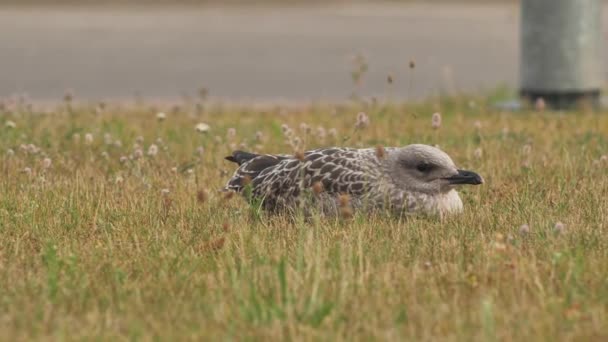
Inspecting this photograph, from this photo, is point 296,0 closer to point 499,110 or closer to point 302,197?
point 499,110

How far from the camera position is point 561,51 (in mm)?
11938

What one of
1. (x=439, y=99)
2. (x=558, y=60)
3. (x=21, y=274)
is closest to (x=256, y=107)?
(x=439, y=99)

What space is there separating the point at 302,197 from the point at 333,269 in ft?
4.57

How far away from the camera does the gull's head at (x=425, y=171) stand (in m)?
6.90

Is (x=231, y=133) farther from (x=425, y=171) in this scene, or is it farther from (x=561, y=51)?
(x=561, y=51)

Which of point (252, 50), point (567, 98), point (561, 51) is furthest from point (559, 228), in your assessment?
point (252, 50)

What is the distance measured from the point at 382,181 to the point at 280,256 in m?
1.29

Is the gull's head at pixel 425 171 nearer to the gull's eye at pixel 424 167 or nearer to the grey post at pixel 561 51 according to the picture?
the gull's eye at pixel 424 167

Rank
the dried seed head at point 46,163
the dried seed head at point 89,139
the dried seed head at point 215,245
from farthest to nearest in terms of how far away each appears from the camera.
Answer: the dried seed head at point 89,139, the dried seed head at point 46,163, the dried seed head at point 215,245

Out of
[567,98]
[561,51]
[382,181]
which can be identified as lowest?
[567,98]

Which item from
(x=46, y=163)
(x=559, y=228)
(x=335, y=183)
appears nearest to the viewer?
(x=559, y=228)

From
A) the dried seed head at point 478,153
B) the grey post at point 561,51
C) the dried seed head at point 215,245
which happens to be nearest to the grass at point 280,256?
the dried seed head at point 215,245

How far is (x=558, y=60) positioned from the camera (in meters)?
12.0

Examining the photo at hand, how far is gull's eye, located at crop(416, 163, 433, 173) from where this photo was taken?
273 inches
